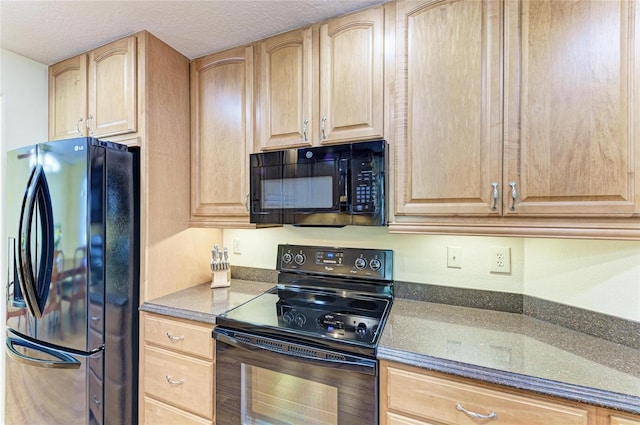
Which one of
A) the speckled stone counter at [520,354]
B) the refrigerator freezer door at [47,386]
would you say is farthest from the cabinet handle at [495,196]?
the refrigerator freezer door at [47,386]

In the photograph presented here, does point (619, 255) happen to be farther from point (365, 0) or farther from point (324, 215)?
point (365, 0)

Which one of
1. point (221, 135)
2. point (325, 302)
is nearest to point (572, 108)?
point (325, 302)

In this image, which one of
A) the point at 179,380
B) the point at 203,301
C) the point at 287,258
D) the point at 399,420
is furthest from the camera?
the point at 287,258

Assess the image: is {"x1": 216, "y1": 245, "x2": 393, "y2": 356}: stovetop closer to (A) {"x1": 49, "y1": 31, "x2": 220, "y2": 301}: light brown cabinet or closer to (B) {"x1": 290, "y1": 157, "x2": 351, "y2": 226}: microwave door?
(B) {"x1": 290, "y1": 157, "x2": 351, "y2": 226}: microwave door

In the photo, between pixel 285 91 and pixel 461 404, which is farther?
pixel 285 91

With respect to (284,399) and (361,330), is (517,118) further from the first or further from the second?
(284,399)

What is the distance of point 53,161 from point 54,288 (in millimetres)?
612

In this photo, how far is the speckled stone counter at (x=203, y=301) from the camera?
4.61 feet

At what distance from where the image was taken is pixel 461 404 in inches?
36.7

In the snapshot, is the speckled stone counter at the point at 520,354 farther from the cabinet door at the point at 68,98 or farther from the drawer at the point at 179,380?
the cabinet door at the point at 68,98

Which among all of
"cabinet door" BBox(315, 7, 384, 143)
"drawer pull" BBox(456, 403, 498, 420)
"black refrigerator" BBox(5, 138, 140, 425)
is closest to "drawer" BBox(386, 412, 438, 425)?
"drawer pull" BBox(456, 403, 498, 420)

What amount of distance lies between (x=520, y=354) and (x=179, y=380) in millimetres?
1432

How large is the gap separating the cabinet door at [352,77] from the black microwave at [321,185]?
101mm

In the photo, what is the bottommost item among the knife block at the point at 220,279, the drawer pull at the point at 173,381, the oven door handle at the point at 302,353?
the drawer pull at the point at 173,381
